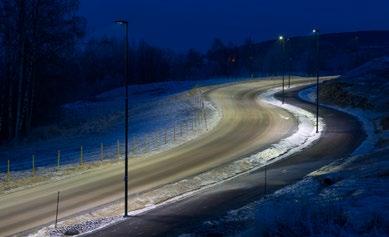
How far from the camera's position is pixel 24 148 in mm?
48156

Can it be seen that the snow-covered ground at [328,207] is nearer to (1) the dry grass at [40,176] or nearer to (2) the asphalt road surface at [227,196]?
(2) the asphalt road surface at [227,196]

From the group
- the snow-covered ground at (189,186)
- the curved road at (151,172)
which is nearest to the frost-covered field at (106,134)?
the curved road at (151,172)

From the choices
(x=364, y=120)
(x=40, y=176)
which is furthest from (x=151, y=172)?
(x=364, y=120)

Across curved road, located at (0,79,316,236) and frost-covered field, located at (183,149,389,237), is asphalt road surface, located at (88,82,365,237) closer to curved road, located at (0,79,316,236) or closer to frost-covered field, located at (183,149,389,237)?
frost-covered field, located at (183,149,389,237)

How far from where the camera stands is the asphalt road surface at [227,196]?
22.9 metres

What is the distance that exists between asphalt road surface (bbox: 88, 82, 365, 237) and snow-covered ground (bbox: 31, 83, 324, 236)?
861mm

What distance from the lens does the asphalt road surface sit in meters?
22.9

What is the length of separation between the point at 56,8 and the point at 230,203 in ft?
102

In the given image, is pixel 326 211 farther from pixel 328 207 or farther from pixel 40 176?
pixel 40 176

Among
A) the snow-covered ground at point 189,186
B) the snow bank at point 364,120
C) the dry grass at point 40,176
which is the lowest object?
the dry grass at point 40,176

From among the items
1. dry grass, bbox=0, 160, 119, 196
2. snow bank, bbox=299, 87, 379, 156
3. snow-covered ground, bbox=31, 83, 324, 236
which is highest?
snow bank, bbox=299, 87, 379, 156

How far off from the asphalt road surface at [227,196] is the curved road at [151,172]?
3754mm

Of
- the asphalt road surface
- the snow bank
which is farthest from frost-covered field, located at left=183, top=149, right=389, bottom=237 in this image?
the snow bank

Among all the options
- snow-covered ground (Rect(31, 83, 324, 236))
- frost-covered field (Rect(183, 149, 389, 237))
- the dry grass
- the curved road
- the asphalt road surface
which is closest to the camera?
frost-covered field (Rect(183, 149, 389, 237))
